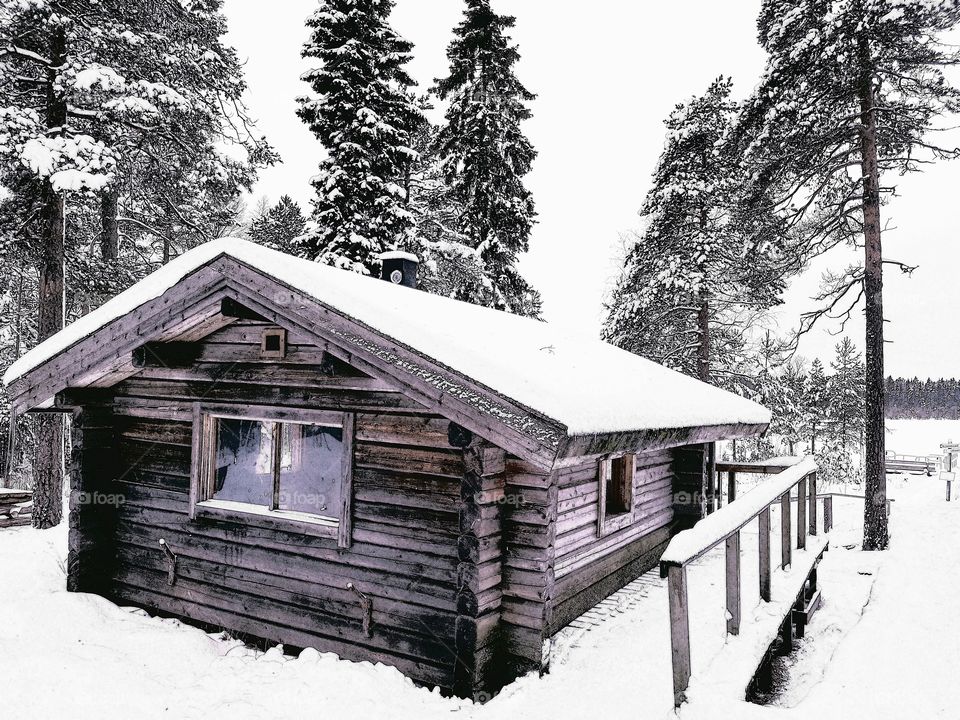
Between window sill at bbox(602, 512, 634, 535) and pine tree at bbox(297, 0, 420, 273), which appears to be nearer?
window sill at bbox(602, 512, 634, 535)

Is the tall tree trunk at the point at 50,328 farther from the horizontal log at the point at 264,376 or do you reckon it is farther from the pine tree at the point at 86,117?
the horizontal log at the point at 264,376

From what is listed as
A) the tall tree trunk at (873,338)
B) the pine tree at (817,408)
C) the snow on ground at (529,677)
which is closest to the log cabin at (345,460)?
the snow on ground at (529,677)

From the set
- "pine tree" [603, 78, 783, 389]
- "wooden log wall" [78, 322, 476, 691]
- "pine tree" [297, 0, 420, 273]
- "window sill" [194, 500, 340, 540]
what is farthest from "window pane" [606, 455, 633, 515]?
"pine tree" [297, 0, 420, 273]

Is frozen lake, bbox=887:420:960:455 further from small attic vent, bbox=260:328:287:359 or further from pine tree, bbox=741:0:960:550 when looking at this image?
small attic vent, bbox=260:328:287:359

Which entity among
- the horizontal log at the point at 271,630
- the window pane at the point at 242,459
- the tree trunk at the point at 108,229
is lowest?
the horizontal log at the point at 271,630

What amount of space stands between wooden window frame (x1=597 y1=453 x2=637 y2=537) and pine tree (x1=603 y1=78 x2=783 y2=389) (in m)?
9.97

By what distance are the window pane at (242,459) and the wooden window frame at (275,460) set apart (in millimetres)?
85

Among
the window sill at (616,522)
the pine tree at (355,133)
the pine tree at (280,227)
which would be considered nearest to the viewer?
the window sill at (616,522)

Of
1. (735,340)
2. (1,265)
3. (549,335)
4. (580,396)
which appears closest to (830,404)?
(735,340)

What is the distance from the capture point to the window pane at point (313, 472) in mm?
6762

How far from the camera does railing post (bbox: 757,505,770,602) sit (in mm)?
6074

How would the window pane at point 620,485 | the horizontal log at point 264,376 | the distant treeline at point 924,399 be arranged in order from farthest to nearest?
1. the distant treeline at point 924,399
2. the window pane at point 620,485
3. the horizontal log at point 264,376

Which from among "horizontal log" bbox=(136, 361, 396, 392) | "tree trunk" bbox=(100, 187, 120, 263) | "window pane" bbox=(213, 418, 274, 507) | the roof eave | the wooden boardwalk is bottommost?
the wooden boardwalk

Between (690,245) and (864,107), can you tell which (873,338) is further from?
(690,245)
